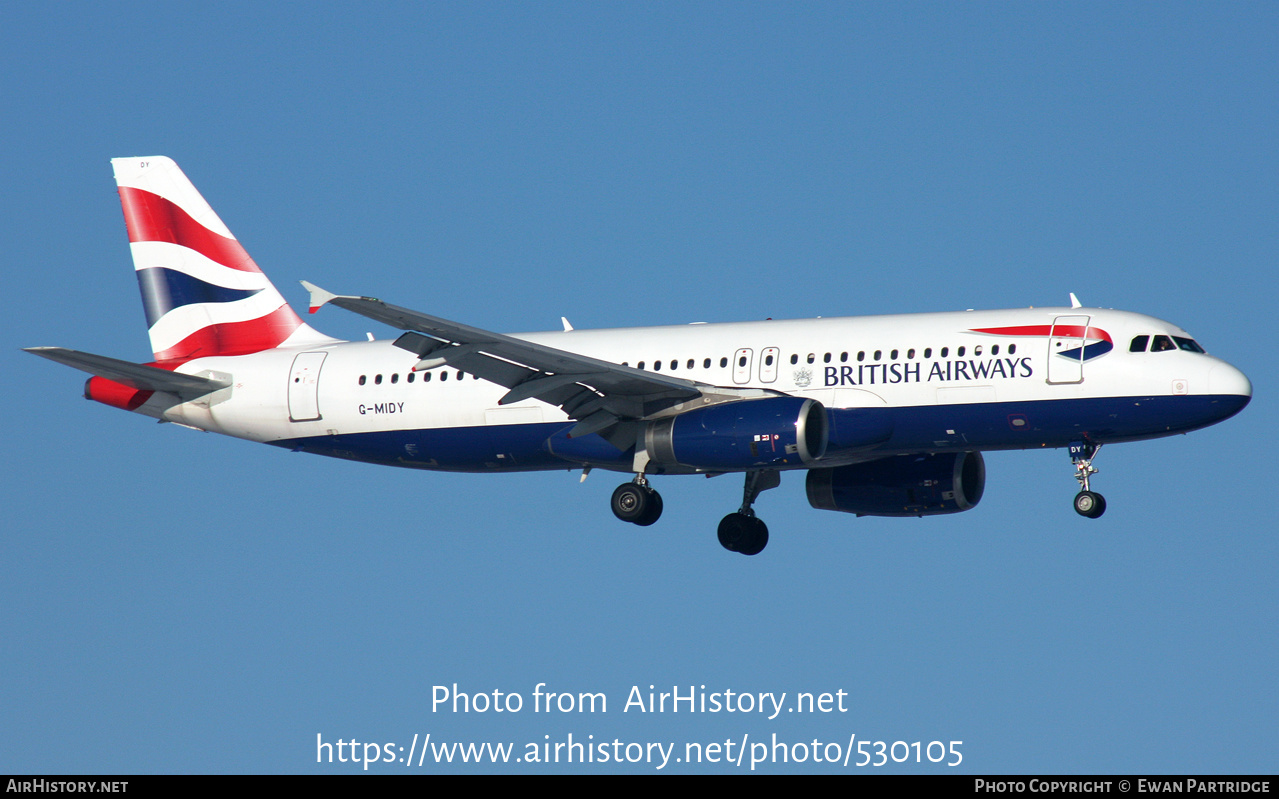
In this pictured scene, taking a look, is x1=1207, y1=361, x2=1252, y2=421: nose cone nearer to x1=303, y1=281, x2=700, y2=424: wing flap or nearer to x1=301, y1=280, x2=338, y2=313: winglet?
x1=303, y1=281, x2=700, y2=424: wing flap

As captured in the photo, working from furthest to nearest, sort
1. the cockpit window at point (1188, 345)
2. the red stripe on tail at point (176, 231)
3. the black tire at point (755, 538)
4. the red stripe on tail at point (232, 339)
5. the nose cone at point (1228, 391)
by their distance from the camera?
1. the red stripe on tail at point (176, 231)
2. the red stripe on tail at point (232, 339)
3. the black tire at point (755, 538)
4. the cockpit window at point (1188, 345)
5. the nose cone at point (1228, 391)

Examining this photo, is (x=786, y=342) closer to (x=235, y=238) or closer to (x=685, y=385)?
(x=685, y=385)

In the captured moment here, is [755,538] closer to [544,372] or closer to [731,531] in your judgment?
[731,531]

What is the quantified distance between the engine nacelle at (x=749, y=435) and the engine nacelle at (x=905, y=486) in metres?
5.39

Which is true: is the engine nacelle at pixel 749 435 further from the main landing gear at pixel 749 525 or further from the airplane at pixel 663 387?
the main landing gear at pixel 749 525

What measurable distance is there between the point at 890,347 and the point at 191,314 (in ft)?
66.8

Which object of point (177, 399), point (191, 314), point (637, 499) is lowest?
point (637, 499)

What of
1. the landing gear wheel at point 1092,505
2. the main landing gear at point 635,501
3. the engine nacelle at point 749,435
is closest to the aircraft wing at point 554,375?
the engine nacelle at point 749,435

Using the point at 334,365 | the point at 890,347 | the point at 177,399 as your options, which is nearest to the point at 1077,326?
the point at 890,347

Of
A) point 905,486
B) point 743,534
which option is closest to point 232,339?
point 743,534

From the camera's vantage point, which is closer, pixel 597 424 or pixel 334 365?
pixel 597 424

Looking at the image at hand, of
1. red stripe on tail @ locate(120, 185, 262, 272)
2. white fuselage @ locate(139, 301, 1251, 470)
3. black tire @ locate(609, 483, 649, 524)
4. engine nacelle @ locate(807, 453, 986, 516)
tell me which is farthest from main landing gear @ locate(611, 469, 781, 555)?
red stripe on tail @ locate(120, 185, 262, 272)

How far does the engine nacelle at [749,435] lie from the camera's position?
37625mm

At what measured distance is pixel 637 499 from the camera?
1614 inches
